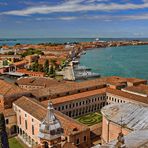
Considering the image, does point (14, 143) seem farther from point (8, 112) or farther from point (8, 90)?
point (8, 90)

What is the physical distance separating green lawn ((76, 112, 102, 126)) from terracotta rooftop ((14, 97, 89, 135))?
5608mm

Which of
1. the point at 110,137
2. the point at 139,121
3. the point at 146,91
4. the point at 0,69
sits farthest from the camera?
the point at 0,69

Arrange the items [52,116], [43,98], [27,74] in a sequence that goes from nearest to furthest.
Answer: [52,116], [43,98], [27,74]

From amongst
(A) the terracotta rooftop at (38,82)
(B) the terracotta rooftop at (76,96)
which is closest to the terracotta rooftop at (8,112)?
(B) the terracotta rooftop at (76,96)

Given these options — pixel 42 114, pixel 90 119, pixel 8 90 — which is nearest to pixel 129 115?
pixel 42 114

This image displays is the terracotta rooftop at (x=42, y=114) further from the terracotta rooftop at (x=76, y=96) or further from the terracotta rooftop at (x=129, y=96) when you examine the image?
the terracotta rooftop at (x=129, y=96)

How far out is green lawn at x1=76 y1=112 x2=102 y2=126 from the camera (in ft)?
100

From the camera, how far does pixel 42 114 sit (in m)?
24.8

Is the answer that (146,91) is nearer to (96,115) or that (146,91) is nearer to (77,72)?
(96,115)

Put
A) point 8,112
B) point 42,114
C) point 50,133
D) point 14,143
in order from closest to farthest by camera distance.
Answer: point 50,133 < point 42,114 < point 14,143 < point 8,112

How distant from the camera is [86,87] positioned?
37.7 m

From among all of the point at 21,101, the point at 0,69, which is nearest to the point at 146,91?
the point at 21,101

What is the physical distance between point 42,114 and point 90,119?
29.1 feet

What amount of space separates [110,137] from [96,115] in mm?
13240
